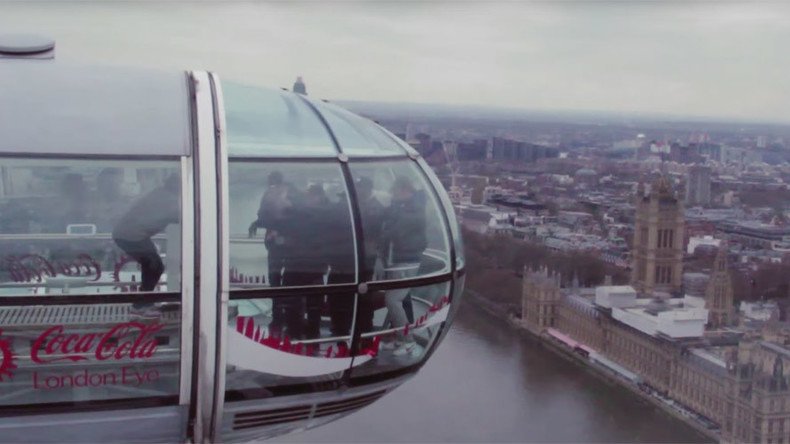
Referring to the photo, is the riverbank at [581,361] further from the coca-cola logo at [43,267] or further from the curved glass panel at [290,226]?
the coca-cola logo at [43,267]

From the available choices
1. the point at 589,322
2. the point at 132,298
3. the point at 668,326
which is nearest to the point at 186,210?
the point at 132,298

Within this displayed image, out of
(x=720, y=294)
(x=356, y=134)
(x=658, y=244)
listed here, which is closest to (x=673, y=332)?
(x=720, y=294)

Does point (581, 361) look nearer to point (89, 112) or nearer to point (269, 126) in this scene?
point (269, 126)

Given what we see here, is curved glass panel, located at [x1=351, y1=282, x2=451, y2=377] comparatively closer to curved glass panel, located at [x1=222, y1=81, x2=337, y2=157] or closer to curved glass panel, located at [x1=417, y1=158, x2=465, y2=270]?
curved glass panel, located at [x1=417, y1=158, x2=465, y2=270]

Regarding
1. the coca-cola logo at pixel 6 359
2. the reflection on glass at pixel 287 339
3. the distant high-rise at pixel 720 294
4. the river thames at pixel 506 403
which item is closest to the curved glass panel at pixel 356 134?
the reflection on glass at pixel 287 339

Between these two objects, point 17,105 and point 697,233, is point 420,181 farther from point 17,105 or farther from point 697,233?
point 697,233

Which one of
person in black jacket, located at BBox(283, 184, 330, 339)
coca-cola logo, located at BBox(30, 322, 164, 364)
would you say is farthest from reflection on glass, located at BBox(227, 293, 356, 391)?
coca-cola logo, located at BBox(30, 322, 164, 364)
